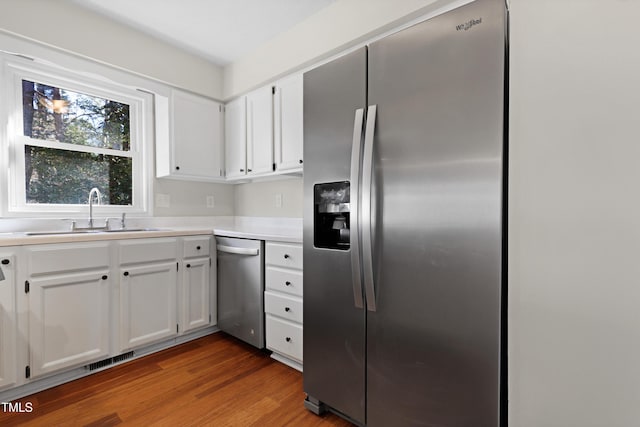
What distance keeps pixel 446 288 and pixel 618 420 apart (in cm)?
52

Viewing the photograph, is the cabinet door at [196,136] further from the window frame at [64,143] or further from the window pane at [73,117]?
the window pane at [73,117]

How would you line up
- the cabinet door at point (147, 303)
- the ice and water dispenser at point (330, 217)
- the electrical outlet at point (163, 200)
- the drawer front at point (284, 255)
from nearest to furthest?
the ice and water dispenser at point (330, 217) < the drawer front at point (284, 255) < the cabinet door at point (147, 303) < the electrical outlet at point (163, 200)

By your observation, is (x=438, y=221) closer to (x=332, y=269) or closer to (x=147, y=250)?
(x=332, y=269)

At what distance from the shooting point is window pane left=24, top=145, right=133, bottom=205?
2.30 m

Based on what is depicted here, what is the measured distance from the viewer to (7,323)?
1.68 m

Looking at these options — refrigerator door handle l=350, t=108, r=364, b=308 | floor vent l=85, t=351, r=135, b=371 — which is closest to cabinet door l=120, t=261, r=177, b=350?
floor vent l=85, t=351, r=135, b=371

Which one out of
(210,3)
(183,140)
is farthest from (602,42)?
(183,140)

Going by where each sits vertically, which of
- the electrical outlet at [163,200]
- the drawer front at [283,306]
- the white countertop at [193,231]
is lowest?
the drawer front at [283,306]

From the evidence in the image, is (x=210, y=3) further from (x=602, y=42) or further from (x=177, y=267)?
(x=602, y=42)

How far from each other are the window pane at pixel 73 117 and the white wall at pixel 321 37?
1.04m

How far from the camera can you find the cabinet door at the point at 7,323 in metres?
1.66

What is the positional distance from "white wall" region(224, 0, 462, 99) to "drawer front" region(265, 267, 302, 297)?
1623mm

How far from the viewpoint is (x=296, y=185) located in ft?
9.26

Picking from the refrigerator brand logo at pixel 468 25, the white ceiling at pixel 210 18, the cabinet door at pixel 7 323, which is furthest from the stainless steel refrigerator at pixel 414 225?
the cabinet door at pixel 7 323
